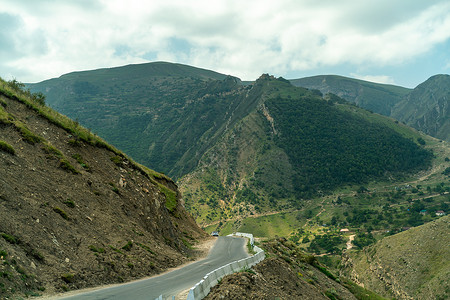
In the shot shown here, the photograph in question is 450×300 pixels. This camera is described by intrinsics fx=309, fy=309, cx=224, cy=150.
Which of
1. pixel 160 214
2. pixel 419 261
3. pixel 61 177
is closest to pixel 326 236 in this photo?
pixel 419 261

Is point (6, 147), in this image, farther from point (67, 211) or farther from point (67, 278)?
point (67, 278)

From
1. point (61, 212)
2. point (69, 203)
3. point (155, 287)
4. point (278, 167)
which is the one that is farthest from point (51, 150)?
point (278, 167)

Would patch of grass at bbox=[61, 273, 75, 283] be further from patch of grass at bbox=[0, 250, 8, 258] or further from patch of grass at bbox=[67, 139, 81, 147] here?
patch of grass at bbox=[67, 139, 81, 147]

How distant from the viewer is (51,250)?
13.5 meters

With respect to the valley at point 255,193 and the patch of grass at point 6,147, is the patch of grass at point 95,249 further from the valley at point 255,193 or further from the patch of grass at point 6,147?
the patch of grass at point 6,147

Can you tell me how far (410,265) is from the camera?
59.8 m

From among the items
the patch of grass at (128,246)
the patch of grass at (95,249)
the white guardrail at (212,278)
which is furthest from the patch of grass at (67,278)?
the white guardrail at (212,278)

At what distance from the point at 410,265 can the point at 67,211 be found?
6451cm

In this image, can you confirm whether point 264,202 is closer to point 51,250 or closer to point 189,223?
point 189,223

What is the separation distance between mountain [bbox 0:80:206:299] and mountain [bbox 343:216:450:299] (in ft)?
150

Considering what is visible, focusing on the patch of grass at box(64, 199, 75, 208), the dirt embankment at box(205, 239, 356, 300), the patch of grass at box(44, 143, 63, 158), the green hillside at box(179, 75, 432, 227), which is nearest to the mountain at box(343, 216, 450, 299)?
the dirt embankment at box(205, 239, 356, 300)

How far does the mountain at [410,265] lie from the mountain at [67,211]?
1801 inches

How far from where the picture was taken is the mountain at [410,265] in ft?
174

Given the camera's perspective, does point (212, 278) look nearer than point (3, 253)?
No
